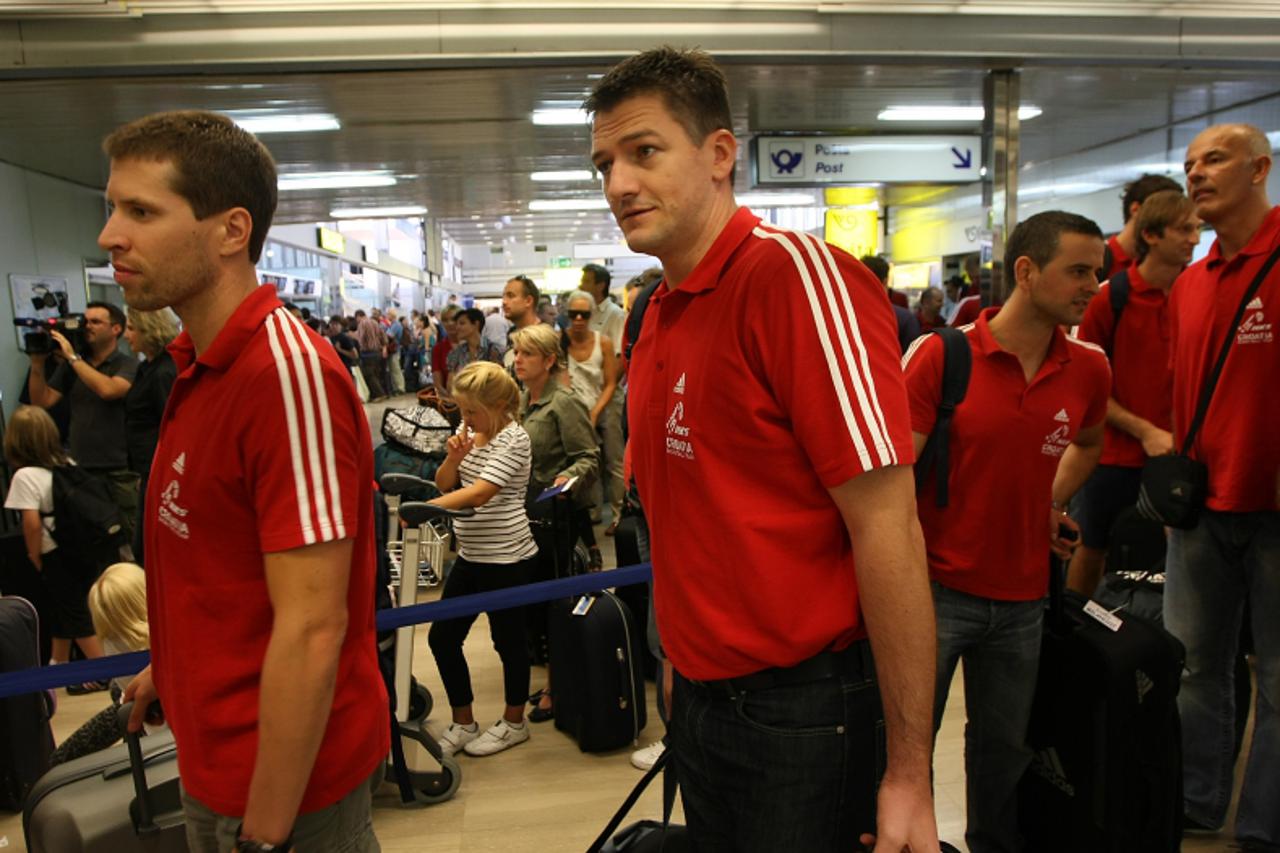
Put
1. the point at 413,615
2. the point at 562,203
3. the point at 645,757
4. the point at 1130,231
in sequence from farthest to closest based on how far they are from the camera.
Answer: the point at 562,203 < the point at 1130,231 < the point at 645,757 < the point at 413,615

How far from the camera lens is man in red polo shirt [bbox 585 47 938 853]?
1.11 meters

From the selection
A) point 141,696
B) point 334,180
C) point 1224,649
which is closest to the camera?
point 141,696

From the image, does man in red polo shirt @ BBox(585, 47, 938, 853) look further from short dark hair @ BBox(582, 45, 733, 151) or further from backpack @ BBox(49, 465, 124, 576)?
backpack @ BBox(49, 465, 124, 576)

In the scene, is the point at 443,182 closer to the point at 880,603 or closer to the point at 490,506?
the point at 490,506

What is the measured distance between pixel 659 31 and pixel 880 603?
226 inches

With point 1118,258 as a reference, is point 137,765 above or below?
below

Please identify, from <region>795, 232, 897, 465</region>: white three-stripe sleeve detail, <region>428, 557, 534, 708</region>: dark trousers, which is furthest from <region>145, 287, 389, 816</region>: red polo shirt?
<region>428, 557, 534, 708</region>: dark trousers

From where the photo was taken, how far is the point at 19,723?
10.3ft

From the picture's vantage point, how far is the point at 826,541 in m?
1.19

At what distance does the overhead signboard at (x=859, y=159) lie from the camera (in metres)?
7.76

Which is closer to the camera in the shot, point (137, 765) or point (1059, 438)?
point (137, 765)

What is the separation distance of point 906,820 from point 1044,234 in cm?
168

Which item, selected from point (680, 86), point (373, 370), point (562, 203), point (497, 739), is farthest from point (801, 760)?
point (373, 370)

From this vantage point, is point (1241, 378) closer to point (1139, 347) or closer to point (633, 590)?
point (1139, 347)
